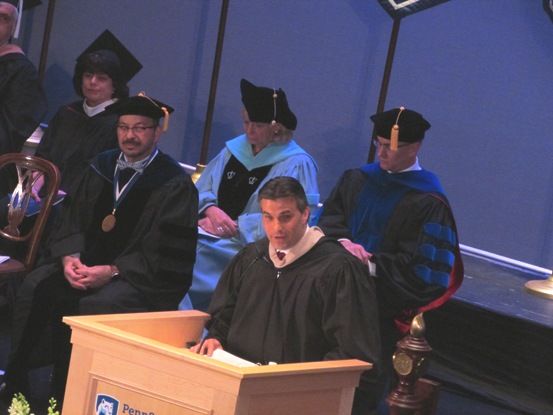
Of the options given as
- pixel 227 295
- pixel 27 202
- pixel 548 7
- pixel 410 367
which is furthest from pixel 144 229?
Answer: pixel 548 7

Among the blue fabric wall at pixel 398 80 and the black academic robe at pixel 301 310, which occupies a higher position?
the blue fabric wall at pixel 398 80

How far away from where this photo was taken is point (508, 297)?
6367 mm

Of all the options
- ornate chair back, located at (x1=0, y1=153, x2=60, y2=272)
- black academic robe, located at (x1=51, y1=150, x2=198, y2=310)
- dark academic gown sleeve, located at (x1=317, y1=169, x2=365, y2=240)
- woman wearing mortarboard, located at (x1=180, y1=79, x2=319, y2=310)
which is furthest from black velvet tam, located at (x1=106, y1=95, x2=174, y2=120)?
dark academic gown sleeve, located at (x1=317, y1=169, x2=365, y2=240)

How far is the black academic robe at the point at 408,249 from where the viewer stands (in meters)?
5.69

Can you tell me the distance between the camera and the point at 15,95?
25.3ft

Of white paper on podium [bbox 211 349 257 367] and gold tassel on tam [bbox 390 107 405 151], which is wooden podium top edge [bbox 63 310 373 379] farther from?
gold tassel on tam [bbox 390 107 405 151]

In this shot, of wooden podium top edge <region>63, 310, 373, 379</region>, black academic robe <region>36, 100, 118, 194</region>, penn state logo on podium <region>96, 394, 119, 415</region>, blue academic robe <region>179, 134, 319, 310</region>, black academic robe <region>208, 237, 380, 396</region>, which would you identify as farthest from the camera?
black academic robe <region>36, 100, 118, 194</region>

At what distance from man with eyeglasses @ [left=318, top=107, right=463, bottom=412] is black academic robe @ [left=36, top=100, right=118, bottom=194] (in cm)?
187

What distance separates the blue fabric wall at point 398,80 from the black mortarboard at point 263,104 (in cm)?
137

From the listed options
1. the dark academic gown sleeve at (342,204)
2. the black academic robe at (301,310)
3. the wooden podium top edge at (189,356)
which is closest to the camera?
the wooden podium top edge at (189,356)

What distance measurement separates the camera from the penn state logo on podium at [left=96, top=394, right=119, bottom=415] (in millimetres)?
4387

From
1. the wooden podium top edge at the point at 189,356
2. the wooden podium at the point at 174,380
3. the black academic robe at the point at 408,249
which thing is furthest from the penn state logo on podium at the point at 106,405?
the black academic robe at the point at 408,249

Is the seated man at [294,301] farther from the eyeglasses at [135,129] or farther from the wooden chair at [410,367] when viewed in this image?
the eyeglasses at [135,129]

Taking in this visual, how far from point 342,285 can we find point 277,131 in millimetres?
2154
